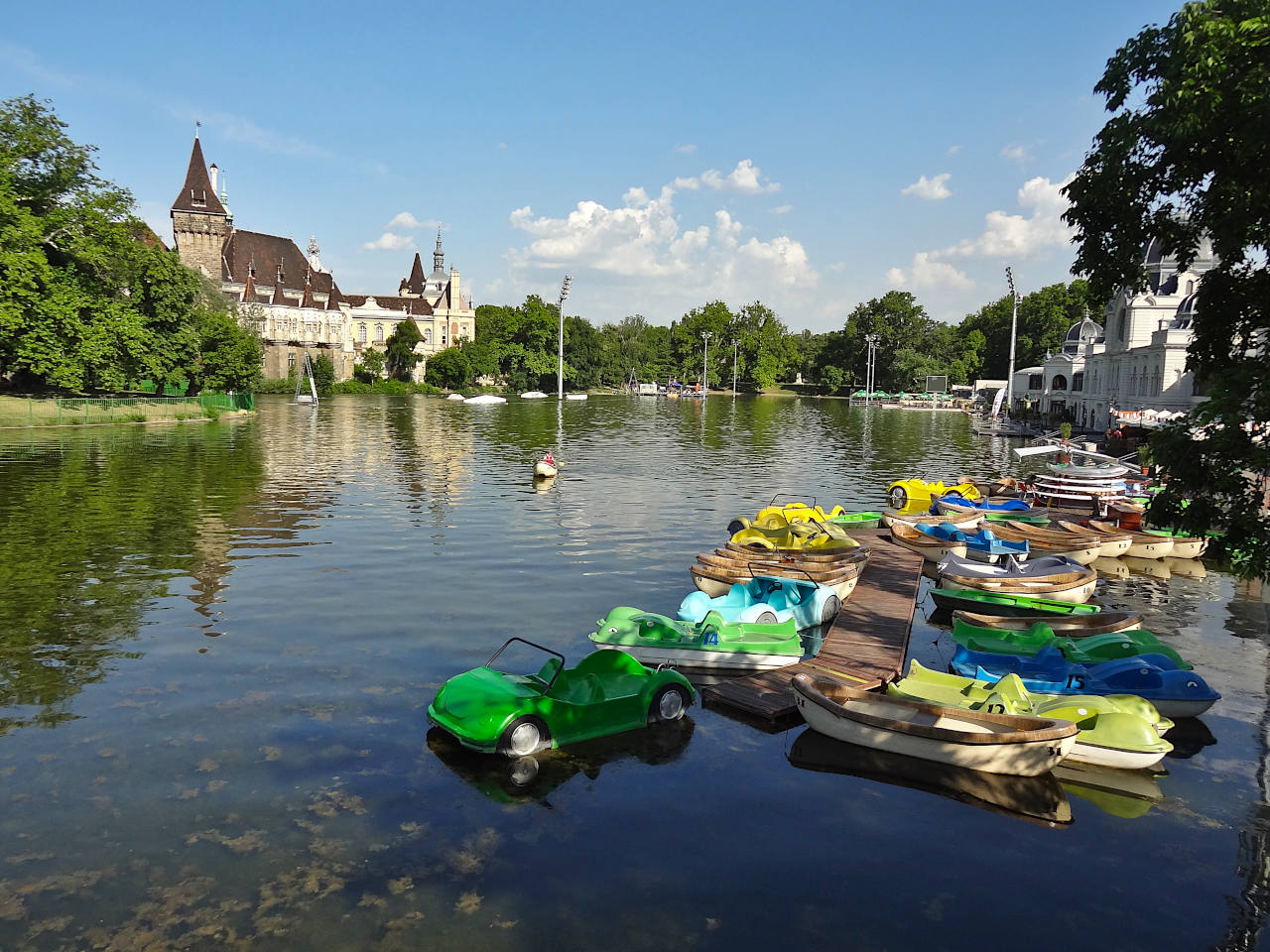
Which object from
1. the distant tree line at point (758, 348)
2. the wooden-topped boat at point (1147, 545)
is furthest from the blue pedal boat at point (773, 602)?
the distant tree line at point (758, 348)

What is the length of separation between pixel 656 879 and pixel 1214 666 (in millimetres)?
12682

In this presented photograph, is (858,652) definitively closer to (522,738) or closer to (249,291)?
(522,738)

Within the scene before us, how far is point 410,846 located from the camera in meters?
8.77

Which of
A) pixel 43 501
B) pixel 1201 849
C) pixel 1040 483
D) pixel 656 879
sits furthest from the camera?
pixel 1040 483

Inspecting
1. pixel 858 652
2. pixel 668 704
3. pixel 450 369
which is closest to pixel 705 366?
pixel 450 369

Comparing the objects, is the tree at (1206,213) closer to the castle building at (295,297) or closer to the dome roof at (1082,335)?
the dome roof at (1082,335)

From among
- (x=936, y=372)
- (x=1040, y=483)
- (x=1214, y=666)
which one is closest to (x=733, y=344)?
(x=936, y=372)

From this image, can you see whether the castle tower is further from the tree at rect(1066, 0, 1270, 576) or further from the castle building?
the tree at rect(1066, 0, 1270, 576)

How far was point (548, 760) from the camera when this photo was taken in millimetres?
10953

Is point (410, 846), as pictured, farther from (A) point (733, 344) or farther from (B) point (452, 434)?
(A) point (733, 344)

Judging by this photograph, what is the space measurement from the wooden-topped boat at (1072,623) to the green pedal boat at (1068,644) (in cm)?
24

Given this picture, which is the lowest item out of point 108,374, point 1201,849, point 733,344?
point 1201,849

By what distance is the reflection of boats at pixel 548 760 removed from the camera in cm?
1022

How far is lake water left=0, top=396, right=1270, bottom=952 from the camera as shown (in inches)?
304
